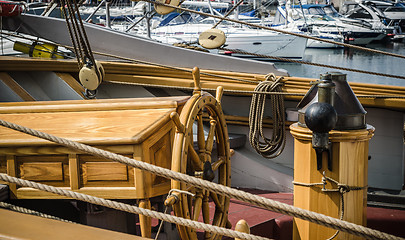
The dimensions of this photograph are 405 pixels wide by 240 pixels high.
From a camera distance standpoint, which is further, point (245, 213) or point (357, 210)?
point (245, 213)

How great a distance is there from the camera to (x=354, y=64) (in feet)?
64.6

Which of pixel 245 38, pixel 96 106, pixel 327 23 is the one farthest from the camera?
pixel 327 23

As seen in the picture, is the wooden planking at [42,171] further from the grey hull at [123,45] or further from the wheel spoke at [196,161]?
the grey hull at [123,45]

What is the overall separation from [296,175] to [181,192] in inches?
29.2

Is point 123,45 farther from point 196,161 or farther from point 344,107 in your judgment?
point 344,107

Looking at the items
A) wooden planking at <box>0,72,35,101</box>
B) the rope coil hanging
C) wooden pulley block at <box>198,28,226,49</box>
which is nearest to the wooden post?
the rope coil hanging

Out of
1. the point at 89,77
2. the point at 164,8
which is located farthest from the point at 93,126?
the point at 164,8

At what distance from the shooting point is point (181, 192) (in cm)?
209

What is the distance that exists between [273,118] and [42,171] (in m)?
2.24

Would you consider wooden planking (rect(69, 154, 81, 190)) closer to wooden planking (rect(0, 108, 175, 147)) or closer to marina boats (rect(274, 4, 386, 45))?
wooden planking (rect(0, 108, 175, 147))

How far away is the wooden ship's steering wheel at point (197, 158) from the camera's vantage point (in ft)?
6.97

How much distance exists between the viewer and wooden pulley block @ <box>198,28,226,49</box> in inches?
158

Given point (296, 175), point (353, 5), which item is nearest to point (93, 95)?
point (296, 175)

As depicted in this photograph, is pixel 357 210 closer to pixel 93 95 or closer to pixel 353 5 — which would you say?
pixel 93 95
